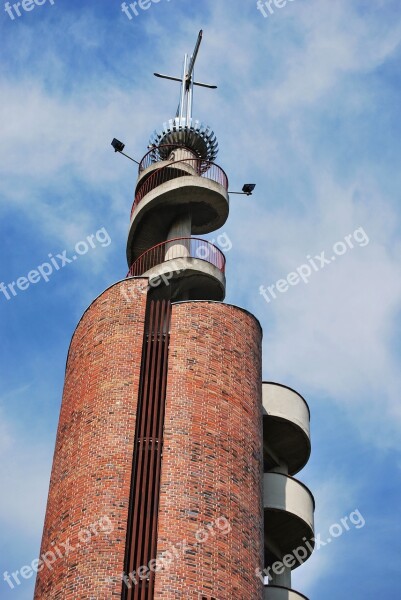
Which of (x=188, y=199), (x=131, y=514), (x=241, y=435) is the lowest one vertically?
(x=131, y=514)

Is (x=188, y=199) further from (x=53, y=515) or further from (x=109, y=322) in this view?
(x=53, y=515)

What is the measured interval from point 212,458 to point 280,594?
17.7 feet

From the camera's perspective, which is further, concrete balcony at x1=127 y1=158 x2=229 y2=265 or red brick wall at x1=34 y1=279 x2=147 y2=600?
concrete balcony at x1=127 y1=158 x2=229 y2=265

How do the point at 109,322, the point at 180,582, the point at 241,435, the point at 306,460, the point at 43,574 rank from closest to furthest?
the point at 180,582, the point at 43,574, the point at 241,435, the point at 109,322, the point at 306,460

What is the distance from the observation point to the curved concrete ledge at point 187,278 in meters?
34.8

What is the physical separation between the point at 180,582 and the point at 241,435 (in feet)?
18.9

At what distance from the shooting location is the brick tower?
88.3 ft

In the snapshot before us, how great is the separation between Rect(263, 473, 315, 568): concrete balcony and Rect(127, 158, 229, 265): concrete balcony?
11.7 m

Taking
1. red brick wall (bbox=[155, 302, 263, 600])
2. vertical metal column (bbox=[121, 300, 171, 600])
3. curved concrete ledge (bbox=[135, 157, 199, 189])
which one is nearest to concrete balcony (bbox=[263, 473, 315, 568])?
red brick wall (bbox=[155, 302, 263, 600])

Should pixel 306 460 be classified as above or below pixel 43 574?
above

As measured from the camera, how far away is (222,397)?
30.6 meters

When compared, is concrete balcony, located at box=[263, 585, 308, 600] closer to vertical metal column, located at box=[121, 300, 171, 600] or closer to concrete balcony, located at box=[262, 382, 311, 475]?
vertical metal column, located at box=[121, 300, 171, 600]

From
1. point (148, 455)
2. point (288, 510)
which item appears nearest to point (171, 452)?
point (148, 455)

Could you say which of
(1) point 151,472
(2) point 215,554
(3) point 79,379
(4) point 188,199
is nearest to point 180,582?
(2) point 215,554
